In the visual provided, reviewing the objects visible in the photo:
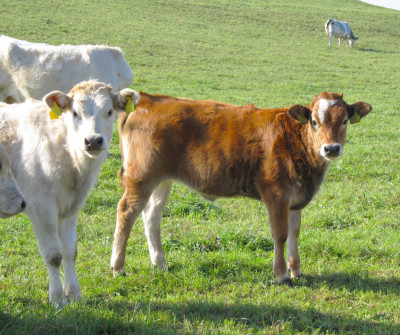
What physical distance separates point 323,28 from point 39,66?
1412 inches

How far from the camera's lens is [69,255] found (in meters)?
4.86

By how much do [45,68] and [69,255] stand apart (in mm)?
6507

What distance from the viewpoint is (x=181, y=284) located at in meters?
5.00

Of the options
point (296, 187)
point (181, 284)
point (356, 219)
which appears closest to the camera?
point (181, 284)

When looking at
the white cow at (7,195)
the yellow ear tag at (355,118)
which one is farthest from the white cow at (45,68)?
the white cow at (7,195)

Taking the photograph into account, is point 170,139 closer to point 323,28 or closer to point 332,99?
point 332,99

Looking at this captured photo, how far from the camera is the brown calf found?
17.3ft

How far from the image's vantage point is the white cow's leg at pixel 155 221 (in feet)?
18.1

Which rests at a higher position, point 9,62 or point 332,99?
point 332,99

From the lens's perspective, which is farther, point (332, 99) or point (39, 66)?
point (39, 66)

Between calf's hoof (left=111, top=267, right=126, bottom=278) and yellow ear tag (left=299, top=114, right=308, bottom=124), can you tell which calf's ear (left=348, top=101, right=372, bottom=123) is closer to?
yellow ear tag (left=299, top=114, right=308, bottom=124)

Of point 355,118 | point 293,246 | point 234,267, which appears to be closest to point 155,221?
point 234,267

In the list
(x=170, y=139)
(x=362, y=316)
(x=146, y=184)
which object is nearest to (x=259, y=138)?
(x=170, y=139)

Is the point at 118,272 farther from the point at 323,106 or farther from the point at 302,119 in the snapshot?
the point at 323,106
